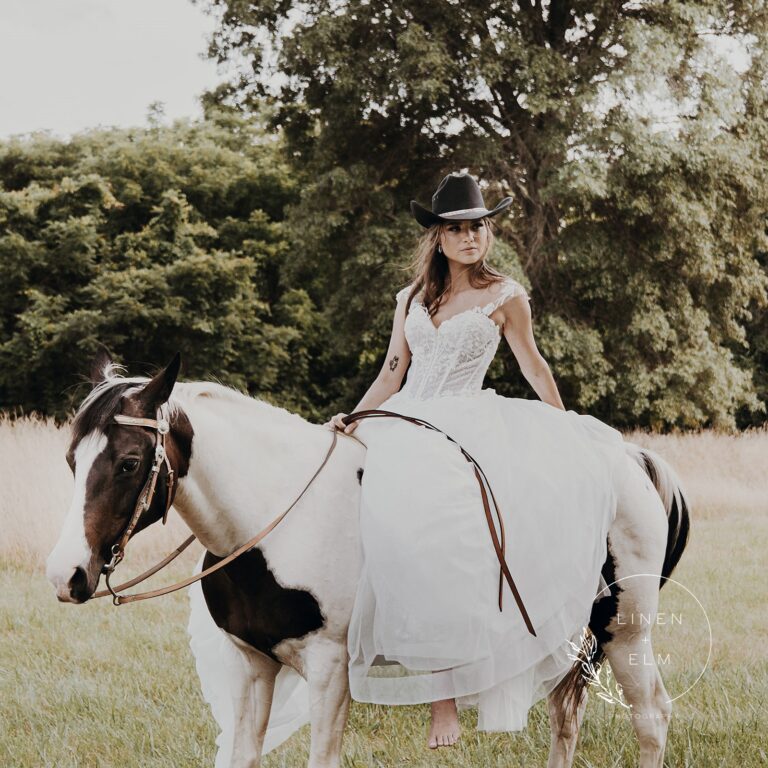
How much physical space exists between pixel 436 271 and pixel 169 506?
1.48 meters

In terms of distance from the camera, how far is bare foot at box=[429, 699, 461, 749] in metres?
2.63

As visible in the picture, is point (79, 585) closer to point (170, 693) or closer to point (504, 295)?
point (504, 295)

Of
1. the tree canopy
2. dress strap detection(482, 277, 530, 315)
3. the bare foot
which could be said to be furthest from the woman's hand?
the tree canopy

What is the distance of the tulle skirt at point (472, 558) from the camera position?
2.43 metres

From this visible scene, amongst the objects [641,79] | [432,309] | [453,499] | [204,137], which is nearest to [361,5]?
[641,79]

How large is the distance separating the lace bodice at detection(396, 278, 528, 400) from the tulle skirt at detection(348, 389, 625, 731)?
0.14 meters

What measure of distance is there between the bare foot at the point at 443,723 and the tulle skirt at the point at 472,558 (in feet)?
0.16

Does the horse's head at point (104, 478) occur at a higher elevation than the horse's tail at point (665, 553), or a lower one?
higher

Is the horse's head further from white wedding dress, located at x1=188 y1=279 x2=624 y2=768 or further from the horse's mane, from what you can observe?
white wedding dress, located at x1=188 y1=279 x2=624 y2=768

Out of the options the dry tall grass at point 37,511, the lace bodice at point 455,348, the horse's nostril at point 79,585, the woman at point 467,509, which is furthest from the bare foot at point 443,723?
the dry tall grass at point 37,511

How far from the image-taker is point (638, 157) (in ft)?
42.8

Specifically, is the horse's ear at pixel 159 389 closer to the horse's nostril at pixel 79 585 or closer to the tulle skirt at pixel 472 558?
the horse's nostril at pixel 79 585

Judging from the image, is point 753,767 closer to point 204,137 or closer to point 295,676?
point 295,676

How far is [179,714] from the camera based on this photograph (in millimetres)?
4016
